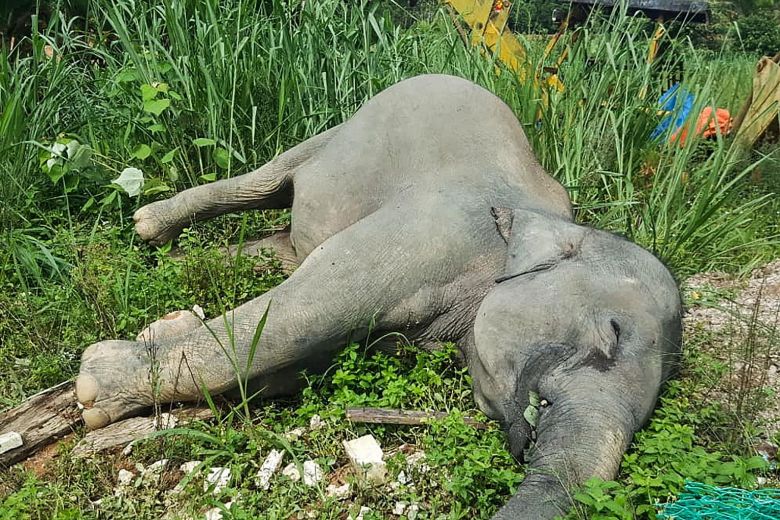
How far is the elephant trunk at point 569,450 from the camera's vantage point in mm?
1966

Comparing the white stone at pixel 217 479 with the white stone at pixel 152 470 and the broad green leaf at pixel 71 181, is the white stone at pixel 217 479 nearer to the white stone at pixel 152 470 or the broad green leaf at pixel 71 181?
the white stone at pixel 152 470

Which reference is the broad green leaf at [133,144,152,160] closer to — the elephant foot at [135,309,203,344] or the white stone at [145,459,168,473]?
the elephant foot at [135,309,203,344]

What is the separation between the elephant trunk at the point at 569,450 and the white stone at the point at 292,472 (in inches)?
27.0

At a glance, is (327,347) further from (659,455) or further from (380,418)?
(659,455)

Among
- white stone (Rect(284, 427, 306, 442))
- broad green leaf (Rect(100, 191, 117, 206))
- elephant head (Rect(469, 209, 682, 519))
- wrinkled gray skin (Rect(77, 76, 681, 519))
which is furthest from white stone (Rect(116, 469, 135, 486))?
broad green leaf (Rect(100, 191, 117, 206))

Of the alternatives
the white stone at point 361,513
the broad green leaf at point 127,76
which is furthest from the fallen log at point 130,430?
the broad green leaf at point 127,76

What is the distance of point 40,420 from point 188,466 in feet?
1.76

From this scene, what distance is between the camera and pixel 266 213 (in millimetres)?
4062

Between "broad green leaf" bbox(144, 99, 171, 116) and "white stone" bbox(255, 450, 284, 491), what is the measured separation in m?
1.96

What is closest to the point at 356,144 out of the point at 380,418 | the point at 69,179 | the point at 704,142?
the point at 380,418

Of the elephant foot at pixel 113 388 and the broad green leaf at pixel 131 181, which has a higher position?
the broad green leaf at pixel 131 181

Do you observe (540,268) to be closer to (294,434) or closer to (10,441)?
(294,434)

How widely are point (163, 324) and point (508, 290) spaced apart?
121cm

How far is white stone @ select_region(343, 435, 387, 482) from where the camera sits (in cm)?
236
